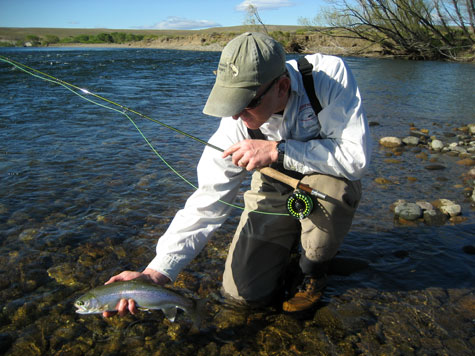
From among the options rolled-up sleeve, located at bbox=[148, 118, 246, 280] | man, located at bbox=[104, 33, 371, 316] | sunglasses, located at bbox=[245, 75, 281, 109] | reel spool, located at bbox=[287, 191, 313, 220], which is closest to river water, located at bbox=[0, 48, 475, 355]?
man, located at bbox=[104, 33, 371, 316]

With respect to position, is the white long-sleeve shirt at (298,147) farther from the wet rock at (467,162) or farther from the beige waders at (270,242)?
the wet rock at (467,162)

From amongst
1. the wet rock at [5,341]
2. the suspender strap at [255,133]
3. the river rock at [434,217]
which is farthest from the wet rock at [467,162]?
the wet rock at [5,341]

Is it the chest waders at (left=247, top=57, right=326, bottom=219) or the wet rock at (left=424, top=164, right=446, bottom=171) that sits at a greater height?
the chest waders at (left=247, top=57, right=326, bottom=219)

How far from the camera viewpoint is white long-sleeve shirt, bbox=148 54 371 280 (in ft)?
9.03

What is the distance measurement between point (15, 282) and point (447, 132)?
29.5ft

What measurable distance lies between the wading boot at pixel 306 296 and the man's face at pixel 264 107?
1.47 metres

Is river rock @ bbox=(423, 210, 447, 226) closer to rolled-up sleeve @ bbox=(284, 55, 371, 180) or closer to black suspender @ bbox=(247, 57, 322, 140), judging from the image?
rolled-up sleeve @ bbox=(284, 55, 371, 180)

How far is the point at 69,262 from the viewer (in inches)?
153

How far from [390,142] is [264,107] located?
239 inches

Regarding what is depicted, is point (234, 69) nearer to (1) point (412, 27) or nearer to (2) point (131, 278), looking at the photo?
(2) point (131, 278)

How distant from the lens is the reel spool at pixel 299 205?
2.98 metres

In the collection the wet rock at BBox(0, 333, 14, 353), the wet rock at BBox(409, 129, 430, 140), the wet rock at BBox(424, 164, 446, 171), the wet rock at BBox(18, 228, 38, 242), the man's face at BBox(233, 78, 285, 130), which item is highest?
the man's face at BBox(233, 78, 285, 130)

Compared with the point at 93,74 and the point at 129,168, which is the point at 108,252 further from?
the point at 93,74

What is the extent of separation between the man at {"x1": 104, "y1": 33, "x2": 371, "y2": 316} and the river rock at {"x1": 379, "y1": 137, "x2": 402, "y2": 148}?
5241 millimetres
